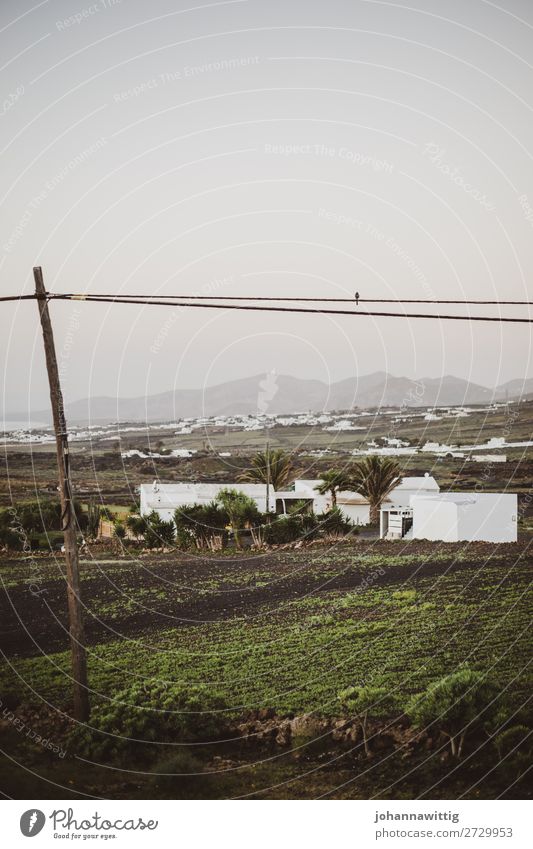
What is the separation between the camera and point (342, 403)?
1330cm

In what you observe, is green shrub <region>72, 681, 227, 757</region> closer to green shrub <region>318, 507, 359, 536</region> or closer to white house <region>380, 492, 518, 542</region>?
white house <region>380, 492, 518, 542</region>

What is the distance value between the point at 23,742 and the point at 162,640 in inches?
74.2

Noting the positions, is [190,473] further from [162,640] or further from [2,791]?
[2,791]

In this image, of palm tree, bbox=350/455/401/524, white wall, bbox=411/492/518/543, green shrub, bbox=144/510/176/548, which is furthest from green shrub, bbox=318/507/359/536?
green shrub, bbox=144/510/176/548

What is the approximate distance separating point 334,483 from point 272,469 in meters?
1.22

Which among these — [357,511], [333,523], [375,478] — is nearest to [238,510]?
[333,523]

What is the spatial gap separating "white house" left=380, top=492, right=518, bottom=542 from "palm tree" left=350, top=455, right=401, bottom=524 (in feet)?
4.87

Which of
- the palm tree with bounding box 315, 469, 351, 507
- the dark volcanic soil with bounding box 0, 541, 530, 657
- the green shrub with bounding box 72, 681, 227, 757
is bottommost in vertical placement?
the green shrub with bounding box 72, 681, 227, 757

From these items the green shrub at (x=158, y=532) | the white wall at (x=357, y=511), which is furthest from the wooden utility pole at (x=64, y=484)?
the white wall at (x=357, y=511)

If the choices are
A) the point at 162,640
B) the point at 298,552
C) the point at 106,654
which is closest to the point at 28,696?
the point at 106,654

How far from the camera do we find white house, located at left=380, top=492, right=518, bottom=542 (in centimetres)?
1141

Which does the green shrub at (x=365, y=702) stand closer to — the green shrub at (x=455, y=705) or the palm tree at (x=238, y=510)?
the green shrub at (x=455, y=705)

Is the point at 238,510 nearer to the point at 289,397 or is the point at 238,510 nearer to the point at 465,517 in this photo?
the point at 289,397
